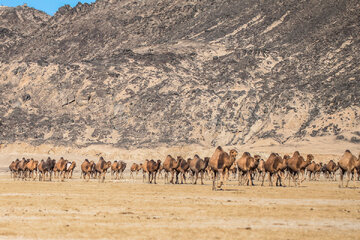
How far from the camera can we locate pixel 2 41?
17312 cm

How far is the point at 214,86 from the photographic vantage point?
101 meters

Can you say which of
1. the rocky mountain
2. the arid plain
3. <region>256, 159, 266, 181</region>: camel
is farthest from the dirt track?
the rocky mountain

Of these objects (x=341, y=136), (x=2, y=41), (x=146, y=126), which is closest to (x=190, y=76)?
(x=146, y=126)

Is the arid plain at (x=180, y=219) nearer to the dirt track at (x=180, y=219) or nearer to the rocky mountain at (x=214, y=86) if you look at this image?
the dirt track at (x=180, y=219)

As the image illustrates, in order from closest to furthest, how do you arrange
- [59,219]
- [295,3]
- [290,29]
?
[59,219]
[290,29]
[295,3]

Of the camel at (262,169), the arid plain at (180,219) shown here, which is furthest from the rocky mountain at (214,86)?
the arid plain at (180,219)

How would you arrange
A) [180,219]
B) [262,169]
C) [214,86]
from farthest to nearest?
[214,86] → [262,169] → [180,219]

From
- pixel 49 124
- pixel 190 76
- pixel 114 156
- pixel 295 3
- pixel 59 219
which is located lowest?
pixel 59 219

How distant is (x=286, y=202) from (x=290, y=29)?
9546cm

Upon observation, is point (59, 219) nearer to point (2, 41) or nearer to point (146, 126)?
point (146, 126)

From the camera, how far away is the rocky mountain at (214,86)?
292ft

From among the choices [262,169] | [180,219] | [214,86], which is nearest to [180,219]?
[180,219]

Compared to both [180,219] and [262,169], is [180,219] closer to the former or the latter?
[180,219]

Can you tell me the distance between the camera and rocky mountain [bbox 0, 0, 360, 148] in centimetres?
8906
